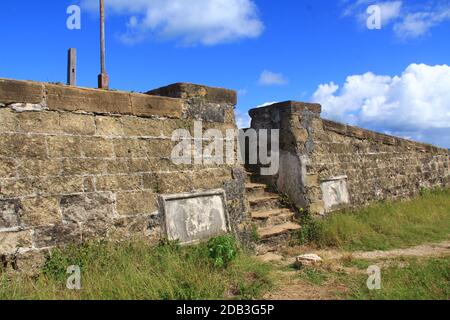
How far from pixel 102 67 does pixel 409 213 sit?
737 cm

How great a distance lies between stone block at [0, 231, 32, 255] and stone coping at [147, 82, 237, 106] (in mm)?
2557

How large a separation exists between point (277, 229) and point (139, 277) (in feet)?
10.5

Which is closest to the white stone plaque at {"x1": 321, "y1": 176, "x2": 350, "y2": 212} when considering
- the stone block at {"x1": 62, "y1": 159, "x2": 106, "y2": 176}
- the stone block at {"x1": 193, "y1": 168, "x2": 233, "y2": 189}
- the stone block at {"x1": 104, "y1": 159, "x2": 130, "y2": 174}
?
the stone block at {"x1": 193, "y1": 168, "x2": 233, "y2": 189}

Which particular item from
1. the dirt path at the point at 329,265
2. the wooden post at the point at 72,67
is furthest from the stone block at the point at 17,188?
the wooden post at the point at 72,67

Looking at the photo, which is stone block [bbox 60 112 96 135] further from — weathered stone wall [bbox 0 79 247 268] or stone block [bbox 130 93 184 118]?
stone block [bbox 130 93 184 118]

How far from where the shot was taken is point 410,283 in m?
4.33

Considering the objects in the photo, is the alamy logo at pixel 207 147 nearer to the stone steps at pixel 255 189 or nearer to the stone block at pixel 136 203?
the stone steps at pixel 255 189

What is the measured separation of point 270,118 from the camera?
777 cm

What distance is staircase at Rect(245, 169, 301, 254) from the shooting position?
6371 mm

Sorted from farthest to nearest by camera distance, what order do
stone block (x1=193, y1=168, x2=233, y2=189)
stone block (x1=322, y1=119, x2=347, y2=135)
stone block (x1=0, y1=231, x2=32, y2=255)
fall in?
1. stone block (x1=322, y1=119, x2=347, y2=135)
2. stone block (x1=193, y1=168, x2=233, y2=189)
3. stone block (x1=0, y1=231, x2=32, y2=255)

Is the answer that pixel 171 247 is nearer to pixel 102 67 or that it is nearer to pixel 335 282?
pixel 335 282

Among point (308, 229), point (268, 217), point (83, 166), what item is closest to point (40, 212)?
point (83, 166)

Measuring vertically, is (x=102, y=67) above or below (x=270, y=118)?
above
